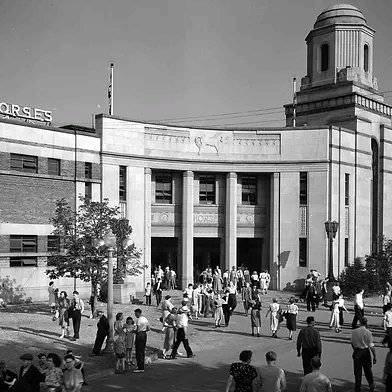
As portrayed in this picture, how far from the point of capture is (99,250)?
2725 centimetres

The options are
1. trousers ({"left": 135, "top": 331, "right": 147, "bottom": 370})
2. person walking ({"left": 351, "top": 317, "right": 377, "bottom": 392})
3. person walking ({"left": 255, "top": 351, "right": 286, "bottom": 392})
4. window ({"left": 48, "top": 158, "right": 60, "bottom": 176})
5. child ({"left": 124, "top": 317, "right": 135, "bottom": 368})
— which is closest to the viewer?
person walking ({"left": 255, "top": 351, "right": 286, "bottom": 392})

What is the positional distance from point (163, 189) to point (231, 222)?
17.2 ft

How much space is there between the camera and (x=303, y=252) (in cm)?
4338

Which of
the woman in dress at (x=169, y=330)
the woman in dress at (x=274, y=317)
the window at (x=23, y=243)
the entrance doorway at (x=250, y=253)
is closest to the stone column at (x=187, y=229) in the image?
the entrance doorway at (x=250, y=253)

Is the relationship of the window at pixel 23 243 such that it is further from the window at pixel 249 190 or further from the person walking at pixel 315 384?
the person walking at pixel 315 384

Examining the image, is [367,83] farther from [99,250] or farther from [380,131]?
[99,250]

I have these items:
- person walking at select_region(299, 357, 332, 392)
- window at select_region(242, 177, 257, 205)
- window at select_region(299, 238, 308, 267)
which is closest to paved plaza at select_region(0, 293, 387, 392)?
person walking at select_region(299, 357, 332, 392)

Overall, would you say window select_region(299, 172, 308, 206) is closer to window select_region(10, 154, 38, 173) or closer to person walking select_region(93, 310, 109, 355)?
window select_region(10, 154, 38, 173)

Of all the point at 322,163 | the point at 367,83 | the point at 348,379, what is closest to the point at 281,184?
the point at 322,163

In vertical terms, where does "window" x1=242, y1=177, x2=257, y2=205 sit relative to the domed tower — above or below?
below

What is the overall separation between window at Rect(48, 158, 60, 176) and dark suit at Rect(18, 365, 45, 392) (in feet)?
80.6

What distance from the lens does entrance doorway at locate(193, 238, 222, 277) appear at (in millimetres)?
44844

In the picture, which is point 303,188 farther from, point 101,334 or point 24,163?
point 101,334

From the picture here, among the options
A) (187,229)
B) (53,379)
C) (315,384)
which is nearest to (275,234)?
(187,229)
